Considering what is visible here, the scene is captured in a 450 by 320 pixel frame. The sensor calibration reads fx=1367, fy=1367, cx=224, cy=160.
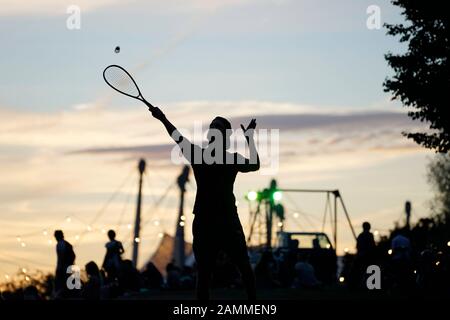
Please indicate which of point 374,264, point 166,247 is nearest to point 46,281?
point 166,247

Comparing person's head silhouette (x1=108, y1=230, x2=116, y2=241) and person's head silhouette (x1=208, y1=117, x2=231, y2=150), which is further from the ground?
person's head silhouette (x1=108, y1=230, x2=116, y2=241)

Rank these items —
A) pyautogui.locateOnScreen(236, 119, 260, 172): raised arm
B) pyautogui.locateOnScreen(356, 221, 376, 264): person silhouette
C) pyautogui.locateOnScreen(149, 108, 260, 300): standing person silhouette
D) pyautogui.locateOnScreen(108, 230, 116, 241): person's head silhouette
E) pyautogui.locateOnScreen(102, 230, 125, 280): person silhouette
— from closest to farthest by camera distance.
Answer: pyautogui.locateOnScreen(149, 108, 260, 300): standing person silhouette < pyautogui.locateOnScreen(236, 119, 260, 172): raised arm < pyautogui.locateOnScreen(356, 221, 376, 264): person silhouette < pyautogui.locateOnScreen(108, 230, 116, 241): person's head silhouette < pyautogui.locateOnScreen(102, 230, 125, 280): person silhouette

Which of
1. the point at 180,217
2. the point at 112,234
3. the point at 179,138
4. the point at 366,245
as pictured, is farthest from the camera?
the point at 180,217

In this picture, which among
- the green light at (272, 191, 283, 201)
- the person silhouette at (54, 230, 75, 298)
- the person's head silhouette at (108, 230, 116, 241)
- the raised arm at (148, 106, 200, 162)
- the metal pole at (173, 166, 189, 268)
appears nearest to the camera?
the raised arm at (148, 106, 200, 162)

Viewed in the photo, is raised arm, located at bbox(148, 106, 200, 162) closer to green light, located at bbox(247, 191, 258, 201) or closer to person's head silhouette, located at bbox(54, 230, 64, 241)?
person's head silhouette, located at bbox(54, 230, 64, 241)

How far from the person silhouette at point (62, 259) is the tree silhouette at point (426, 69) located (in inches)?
487

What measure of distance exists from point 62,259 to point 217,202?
1419cm

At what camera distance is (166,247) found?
475 feet

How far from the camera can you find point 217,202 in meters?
15.0

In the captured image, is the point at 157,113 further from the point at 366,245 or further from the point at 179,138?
the point at 366,245

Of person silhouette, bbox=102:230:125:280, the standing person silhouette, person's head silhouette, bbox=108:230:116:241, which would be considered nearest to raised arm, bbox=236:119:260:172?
the standing person silhouette

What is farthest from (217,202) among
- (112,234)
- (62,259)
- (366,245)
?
(112,234)

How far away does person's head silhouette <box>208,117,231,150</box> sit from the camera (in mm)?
14852
